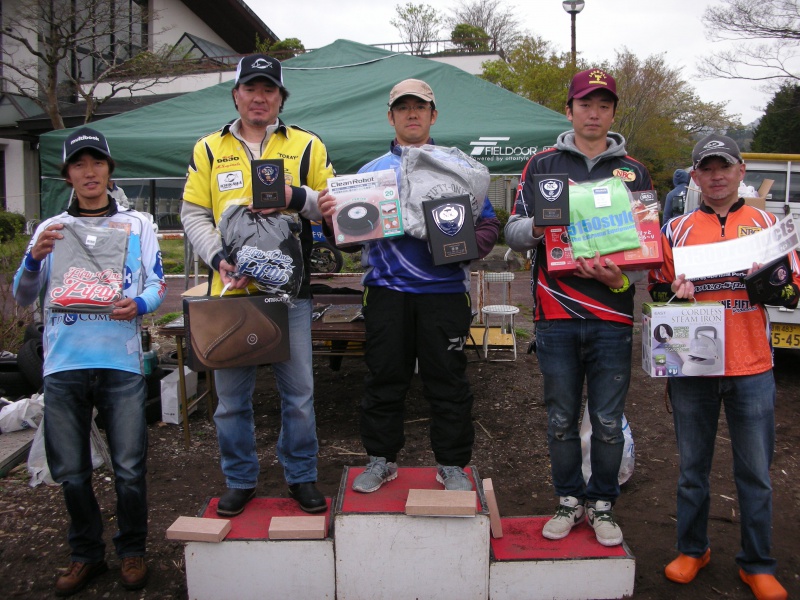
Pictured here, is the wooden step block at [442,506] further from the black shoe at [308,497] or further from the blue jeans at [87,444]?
the blue jeans at [87,444]

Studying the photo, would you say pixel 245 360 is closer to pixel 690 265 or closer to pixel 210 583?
pixel 210 583

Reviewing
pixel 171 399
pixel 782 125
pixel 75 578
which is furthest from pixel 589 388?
pixel 782 125

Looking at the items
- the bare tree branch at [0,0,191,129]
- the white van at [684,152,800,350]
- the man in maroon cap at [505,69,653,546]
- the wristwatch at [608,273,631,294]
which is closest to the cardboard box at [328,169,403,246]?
the man in maroon cap at [505,69,653,546]

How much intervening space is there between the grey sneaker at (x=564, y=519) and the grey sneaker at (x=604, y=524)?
53mm

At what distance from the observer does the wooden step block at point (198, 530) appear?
2580mm

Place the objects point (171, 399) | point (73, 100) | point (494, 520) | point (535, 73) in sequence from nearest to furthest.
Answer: point (494, 520) < point (171, 399) < point (535, 73) < point (73, 100)

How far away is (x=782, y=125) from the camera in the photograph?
26.5 metres

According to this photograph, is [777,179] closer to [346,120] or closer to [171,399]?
[346,120]

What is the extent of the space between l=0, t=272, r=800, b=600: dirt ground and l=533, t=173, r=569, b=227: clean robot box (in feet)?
5.33

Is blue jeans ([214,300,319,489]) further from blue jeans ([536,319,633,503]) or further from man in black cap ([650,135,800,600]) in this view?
man in black cap ([650,135,800,600])

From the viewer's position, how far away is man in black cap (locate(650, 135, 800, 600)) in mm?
2568

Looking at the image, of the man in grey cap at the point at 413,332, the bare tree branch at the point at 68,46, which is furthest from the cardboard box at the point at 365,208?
the bare tree branch at the point at 68,46

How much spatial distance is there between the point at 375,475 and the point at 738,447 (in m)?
1.54

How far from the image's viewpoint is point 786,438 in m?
4.68
